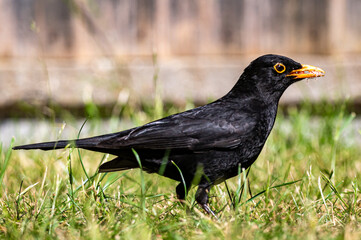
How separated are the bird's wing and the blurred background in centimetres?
213

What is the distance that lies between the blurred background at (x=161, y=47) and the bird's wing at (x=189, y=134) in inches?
83.8

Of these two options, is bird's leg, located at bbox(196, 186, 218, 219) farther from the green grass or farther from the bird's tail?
the bird's tail

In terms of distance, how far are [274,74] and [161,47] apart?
7.56 feet

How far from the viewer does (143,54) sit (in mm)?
5414

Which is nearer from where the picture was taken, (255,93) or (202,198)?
(202,198)

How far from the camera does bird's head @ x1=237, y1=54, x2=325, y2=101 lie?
324 cm

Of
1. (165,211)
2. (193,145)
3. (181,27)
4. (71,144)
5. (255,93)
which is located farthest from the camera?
(181,27)

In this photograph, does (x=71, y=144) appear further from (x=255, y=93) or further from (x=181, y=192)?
(x=255, y=93)

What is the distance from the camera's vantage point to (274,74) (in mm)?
3254

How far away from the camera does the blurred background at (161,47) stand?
5.14 meters

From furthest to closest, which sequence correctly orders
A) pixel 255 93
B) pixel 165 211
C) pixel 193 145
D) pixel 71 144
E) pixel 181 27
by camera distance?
1. pixel 181 27
2. pixel 255 93
3. pixel 193 145
4. pixel 71 144
5. pixel 165 211

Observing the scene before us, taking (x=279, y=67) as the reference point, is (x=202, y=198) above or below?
below

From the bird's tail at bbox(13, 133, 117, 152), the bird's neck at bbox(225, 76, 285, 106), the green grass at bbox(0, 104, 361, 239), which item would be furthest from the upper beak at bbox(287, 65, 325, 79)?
the bird's tail at bbox(13, 133, 117, 152)

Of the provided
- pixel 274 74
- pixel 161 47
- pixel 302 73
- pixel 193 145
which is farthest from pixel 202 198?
pixel 161 47
